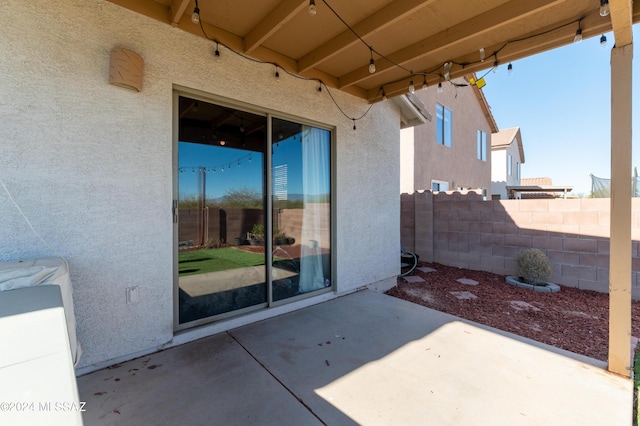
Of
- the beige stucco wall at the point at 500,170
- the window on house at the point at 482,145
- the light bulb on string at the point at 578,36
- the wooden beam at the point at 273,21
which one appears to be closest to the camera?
the wooden beam at the point at 273,21

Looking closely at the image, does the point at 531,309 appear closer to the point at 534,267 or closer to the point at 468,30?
the point at 534,267

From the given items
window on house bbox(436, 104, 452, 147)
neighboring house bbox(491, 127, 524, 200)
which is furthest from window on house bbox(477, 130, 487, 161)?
neighboring house bbox(491, 127, 524, 200)

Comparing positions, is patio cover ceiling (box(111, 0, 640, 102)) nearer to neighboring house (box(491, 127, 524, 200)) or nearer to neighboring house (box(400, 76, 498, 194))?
neighboring house (box(400, 76, 498, 194))

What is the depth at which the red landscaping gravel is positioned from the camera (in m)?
3.37

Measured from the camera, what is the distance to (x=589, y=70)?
1586 cm

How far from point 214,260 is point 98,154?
4.92 feet

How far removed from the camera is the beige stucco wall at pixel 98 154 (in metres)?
2.17

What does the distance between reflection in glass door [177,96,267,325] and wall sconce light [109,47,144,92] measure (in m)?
0.53

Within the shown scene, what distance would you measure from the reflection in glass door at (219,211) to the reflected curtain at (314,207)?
0.70 meters

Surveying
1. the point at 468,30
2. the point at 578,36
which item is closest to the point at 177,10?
the point at 468,30

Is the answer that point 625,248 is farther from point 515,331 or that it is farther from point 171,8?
point 171,8

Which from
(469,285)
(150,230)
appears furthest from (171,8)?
(469,285)

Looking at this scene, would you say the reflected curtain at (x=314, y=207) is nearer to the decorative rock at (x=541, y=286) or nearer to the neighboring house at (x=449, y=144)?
the decorative rock at (x=541, y=286)

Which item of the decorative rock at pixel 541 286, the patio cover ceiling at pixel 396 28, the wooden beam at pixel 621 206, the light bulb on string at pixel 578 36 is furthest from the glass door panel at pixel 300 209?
the decorative rock at pixel 541 286
